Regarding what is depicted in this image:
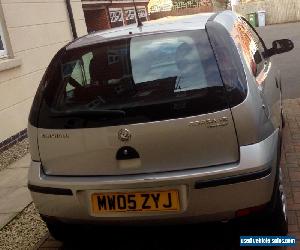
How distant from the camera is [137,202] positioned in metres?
2.67

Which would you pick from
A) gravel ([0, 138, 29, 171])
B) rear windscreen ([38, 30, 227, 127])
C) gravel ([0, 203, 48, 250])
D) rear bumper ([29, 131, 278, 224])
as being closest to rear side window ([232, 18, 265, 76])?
rear windscreen ([38, 30, 227, 127])

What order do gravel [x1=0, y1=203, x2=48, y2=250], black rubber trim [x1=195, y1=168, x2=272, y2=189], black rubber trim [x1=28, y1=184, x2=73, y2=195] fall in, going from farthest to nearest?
gravel [x1=0, y1=203, x2=48, y2=250], black rubber trim [x1=28, y1=184, x2=73, y2=195], black rubber trim [x1=195, y1=168, x2=272, y2=189]

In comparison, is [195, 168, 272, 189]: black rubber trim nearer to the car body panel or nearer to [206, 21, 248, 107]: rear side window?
the car body panel

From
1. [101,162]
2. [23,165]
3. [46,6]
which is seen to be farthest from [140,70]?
[46,6]

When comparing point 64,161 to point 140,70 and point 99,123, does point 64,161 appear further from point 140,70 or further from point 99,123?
point 140,70

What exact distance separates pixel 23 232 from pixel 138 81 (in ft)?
6.06

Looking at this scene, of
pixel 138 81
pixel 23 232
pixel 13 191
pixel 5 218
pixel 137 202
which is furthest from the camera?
pixel 13 191

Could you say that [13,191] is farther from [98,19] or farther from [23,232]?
[98,19]

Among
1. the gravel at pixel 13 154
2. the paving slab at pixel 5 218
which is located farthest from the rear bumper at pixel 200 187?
the gravel at pixel 13 154

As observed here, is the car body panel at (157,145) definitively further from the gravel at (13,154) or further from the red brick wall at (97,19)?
the red brick wall at (97,19)

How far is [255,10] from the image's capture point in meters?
28.4

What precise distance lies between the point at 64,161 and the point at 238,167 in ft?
3.50

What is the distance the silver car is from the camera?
258 centimetres

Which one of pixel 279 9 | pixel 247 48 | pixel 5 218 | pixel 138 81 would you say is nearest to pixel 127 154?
pixel 138 81
